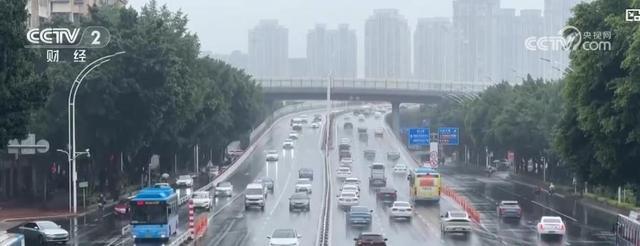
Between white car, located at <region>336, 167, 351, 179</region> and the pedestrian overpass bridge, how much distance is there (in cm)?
5617

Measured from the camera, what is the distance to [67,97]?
82.4m

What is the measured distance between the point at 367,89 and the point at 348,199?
313ft

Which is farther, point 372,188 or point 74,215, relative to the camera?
point 372,188

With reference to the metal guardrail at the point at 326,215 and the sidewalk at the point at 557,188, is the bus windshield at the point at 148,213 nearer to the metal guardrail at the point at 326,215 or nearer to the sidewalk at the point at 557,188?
the metal guardrail at the point at 326,215

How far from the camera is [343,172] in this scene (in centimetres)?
11869

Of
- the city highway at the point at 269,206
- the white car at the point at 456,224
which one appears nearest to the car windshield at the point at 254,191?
the city highway at the point at 269,206

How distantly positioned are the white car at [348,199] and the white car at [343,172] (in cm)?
3044

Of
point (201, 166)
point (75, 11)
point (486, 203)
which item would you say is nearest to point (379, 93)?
point (201, 166)

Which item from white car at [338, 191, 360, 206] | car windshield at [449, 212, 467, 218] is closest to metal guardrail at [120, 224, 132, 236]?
car windshield at [449, 212, 467, 218]

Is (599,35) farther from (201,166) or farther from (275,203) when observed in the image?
(201,166)

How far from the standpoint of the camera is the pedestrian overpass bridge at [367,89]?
17988cm

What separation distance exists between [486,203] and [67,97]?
3041 centimetres

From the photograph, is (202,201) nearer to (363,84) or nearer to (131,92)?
(131,92)

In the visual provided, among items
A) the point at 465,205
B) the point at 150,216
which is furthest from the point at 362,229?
the point at 465,205
